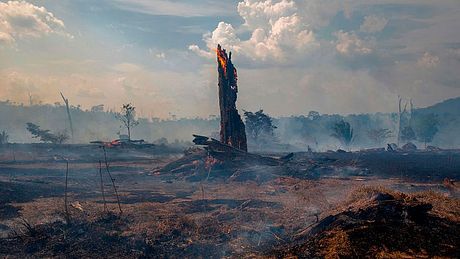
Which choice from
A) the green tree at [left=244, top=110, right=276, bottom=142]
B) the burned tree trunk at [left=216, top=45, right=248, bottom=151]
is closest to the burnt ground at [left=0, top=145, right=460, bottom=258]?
the burned tree trunk at [left=216, top=45, right=248, bottom=151]

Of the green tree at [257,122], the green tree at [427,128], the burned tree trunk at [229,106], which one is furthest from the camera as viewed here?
the green tree at [427,128]

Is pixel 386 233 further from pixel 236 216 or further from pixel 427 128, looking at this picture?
pixel 427 128

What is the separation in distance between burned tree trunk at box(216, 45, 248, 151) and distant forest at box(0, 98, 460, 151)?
42786mm

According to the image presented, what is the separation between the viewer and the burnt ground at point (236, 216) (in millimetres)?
8961

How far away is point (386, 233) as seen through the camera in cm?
864

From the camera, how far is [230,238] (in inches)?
516

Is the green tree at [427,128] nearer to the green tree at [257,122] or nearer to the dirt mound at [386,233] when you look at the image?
the green tree at [257,122]

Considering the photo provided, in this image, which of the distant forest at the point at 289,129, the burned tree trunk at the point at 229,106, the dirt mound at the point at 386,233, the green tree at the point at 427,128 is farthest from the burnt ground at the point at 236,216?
the green tree at the point at 427,128

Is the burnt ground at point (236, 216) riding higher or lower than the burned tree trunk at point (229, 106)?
lower

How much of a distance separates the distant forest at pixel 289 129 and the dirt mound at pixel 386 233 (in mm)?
67783

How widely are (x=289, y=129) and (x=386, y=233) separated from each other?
117500 mm

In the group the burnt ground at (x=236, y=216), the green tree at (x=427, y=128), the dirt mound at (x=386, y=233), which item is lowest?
the burnt ground at (x=236, y=216)

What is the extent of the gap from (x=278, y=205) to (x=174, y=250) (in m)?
8.23

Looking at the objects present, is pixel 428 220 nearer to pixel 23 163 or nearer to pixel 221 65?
pixel 221 65
